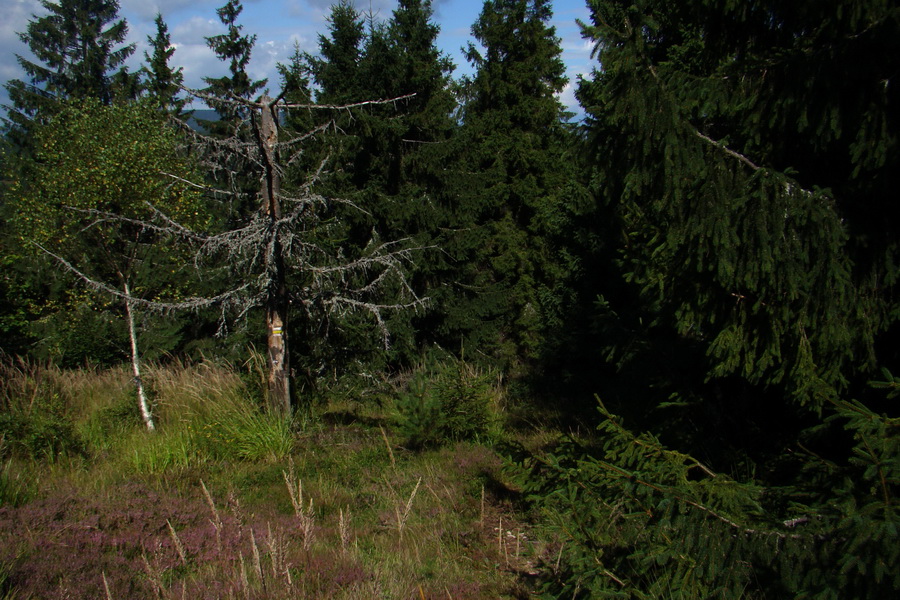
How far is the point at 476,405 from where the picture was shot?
657 cm

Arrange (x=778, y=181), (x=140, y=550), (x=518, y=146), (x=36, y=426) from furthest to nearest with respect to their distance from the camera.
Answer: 1. (x=518, y=146)
2. (x=36, y=426)
3. (x=140, y=550)
4. (x=778, y=181)

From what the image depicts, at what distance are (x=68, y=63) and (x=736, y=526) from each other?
124 feet

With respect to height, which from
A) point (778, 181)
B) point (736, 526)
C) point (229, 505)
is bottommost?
point (229, 505)

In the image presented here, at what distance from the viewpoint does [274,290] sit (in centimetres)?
588

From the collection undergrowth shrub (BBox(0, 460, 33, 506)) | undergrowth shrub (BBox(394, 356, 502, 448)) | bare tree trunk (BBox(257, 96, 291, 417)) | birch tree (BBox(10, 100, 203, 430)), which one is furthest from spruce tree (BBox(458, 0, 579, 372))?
undergrowth shrub (BBox(0, 460, 33, 506))

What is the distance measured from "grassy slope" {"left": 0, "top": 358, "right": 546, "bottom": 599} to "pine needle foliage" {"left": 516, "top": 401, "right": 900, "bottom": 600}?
50cm

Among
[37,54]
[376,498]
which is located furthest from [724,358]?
[37,54]

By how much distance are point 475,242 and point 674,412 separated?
41.1 feet

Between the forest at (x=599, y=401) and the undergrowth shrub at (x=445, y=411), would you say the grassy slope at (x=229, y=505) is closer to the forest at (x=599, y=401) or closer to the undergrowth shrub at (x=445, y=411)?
the forest at (x=599, y=401)

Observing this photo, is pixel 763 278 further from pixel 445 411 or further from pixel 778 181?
pixel 445 411

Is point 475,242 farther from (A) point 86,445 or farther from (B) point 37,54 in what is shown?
(B) point 37,54

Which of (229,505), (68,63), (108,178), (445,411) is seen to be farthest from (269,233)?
(68,63)

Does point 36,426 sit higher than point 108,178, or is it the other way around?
point 108,178

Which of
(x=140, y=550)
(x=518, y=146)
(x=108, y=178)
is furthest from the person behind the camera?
(x=518, y=146)
